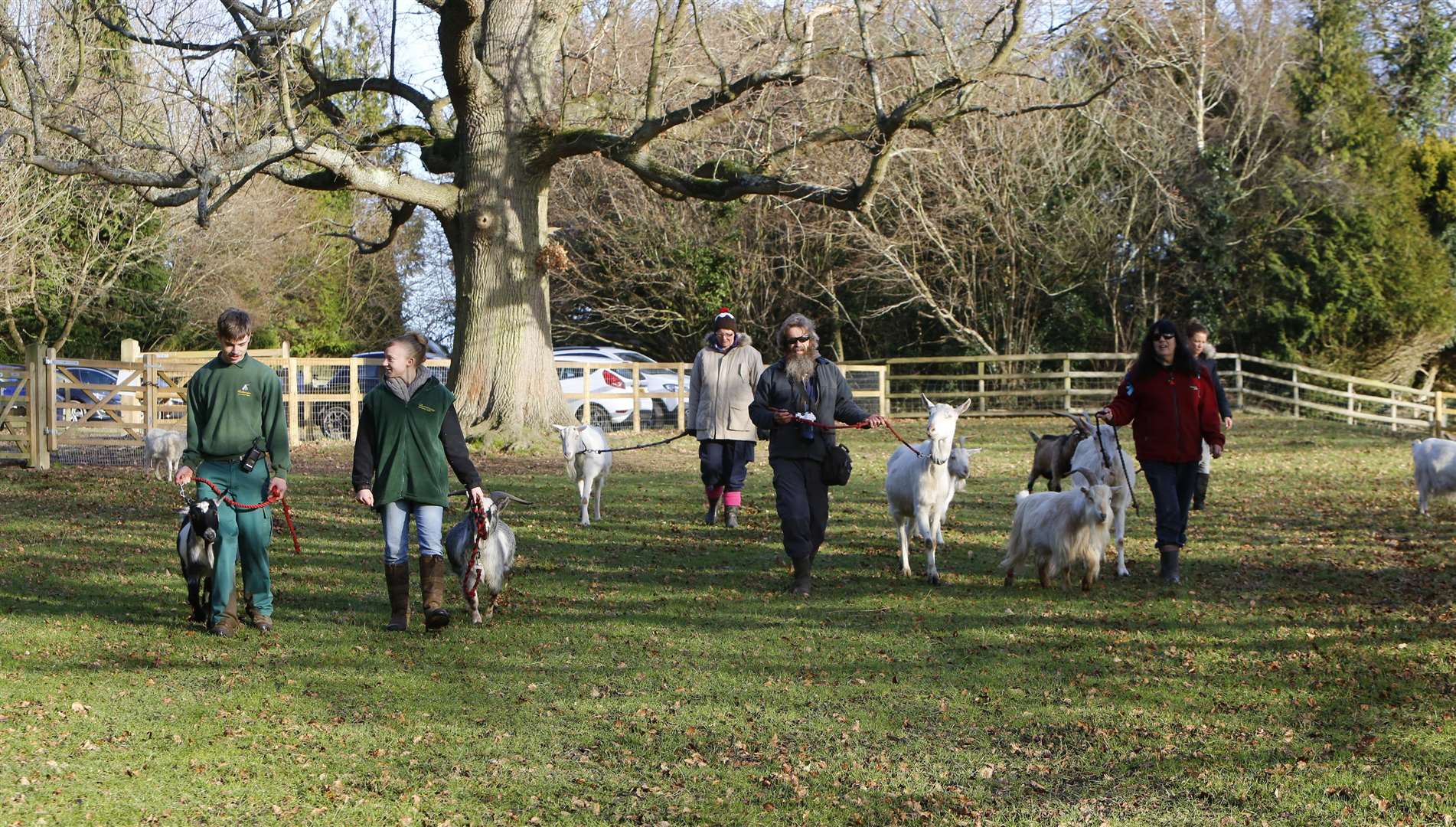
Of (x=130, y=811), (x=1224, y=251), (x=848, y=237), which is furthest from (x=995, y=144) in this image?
(x=130, y=811)

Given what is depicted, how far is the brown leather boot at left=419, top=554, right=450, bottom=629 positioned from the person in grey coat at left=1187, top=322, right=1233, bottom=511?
20.6 feet

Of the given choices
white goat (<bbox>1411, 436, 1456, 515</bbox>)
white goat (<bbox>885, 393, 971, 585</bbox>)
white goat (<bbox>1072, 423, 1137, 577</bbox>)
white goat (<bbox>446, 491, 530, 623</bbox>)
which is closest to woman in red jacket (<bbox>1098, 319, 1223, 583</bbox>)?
white goat (<bbox>1072, 423, 1137, 577</bbox>)

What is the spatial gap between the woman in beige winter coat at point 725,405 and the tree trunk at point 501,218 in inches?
288

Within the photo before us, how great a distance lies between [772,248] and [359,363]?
1316 centimetres

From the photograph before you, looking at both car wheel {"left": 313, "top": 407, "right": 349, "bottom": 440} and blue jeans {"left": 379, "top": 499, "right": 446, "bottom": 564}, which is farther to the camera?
car wheel {"left": 313, "top": 407, "right": 349, "bottom": 440}

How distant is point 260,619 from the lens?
8.32 metres

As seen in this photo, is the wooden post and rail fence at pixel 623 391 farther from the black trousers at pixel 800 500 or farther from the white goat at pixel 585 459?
the black trousers at pixel 800 500

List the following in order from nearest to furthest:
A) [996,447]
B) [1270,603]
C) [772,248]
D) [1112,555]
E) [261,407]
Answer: [261,407] < [1270,603] < [1112,555] < [996,447] < [772,248]

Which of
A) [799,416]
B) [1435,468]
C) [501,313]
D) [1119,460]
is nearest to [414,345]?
[799,416]

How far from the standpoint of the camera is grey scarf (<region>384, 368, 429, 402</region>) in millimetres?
7957

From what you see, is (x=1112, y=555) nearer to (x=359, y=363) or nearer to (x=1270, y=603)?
(x=1270, y=603)

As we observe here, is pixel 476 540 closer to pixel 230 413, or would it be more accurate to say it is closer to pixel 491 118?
pixel 230 413

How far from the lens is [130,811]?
5.25 m

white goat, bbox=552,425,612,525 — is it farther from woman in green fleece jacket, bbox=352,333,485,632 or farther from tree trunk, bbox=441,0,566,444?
tree trunk, bbox=441,0,566,444
